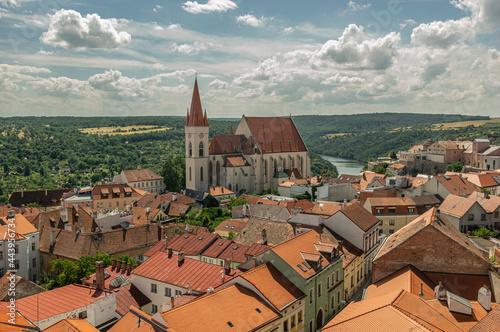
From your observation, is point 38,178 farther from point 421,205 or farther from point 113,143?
point 421,205

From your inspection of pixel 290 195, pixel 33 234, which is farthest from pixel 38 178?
pixel 33 234

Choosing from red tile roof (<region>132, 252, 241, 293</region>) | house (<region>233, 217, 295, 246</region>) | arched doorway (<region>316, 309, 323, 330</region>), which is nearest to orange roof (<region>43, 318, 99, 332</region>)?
red tile roof (<region>132, 252, 241, 293</region>)

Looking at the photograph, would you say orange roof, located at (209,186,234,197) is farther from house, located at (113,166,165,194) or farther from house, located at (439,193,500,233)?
house, located at (439,193,500,233)

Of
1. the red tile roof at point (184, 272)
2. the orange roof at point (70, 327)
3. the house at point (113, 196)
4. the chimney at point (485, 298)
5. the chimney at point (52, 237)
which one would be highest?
the chimney at point (485, 298)

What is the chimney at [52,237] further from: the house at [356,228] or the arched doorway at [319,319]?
the arched doorway at [319,319]

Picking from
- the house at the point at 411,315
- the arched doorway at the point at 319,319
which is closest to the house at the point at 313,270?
the arched doorway at the point at 319,319

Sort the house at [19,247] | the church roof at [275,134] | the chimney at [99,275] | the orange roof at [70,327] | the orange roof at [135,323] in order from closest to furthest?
the orange roof at [70,327] < the orange roof at [135,323] < the chimney at [99,275] < the house at [19,247] < the church roof at [275,134]
